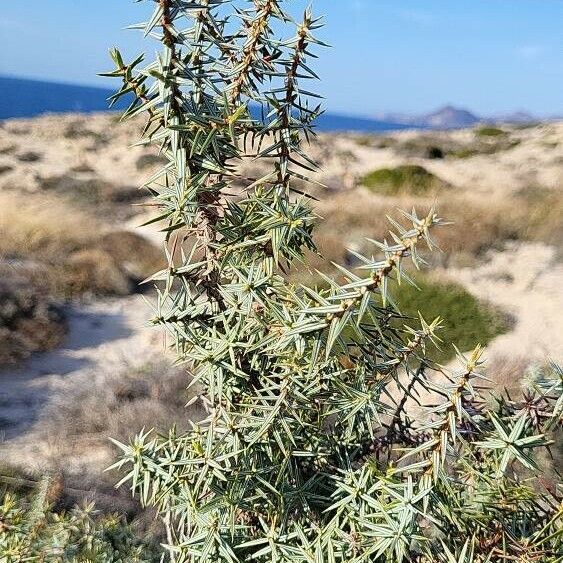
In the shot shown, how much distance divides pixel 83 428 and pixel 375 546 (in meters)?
4.89

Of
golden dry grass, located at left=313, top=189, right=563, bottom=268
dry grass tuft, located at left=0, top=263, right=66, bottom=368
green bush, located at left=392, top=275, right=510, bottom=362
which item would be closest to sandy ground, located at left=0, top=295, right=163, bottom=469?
dry grass tuft, located at left=0, top=263, right=66, bottom=368

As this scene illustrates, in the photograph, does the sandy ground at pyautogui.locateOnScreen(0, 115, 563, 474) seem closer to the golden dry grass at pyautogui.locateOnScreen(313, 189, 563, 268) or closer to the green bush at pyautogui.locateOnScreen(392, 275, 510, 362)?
the green bush at pyautogui.locateOnScreen(392, 275, 510, 362)

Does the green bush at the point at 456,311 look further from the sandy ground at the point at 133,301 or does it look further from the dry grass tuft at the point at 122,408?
the dry grass tuft at the point at 122,408

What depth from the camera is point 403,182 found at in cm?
1695

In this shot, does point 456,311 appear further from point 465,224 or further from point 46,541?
point 46,541

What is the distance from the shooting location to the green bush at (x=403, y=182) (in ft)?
54.2

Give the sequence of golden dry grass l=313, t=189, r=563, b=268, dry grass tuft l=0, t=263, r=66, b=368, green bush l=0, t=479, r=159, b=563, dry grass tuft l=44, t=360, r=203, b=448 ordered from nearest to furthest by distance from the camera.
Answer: green bush l=0, t=479, r=159, b=563 → dry grass tuft l=44, t=360, r=203, b=448 → dry grass tuft l=0, t=263, r=66, b=368 → golden dry grass l=313, t=189, r=563, b=268

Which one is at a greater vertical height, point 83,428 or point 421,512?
point 421,512

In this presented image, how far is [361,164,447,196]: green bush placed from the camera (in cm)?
1652

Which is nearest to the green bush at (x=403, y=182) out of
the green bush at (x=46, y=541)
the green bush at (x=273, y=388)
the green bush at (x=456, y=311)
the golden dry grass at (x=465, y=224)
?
the golden dry grass at (x=465, y=224)

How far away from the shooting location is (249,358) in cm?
126

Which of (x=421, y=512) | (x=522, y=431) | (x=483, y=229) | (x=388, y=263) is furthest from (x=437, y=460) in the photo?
(x=483, y=229)

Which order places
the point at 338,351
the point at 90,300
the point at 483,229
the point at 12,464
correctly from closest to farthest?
1. the point at 338,351
2. the point at 12,464
3. the point at 90,300
4. the point at 483,229

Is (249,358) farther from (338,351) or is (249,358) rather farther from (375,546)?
(375,546)
